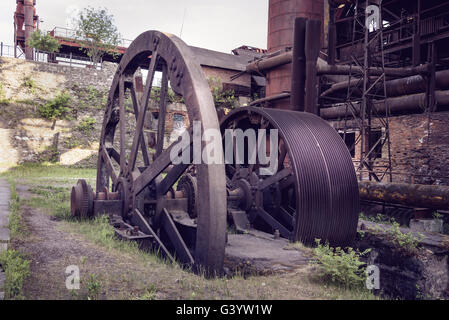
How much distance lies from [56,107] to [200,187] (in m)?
19.4

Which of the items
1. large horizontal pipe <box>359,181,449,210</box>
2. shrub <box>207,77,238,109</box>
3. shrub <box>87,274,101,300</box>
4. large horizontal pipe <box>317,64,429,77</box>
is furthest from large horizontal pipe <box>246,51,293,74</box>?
shrub <box>87,274,101,300</box>

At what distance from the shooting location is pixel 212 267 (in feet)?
12.3

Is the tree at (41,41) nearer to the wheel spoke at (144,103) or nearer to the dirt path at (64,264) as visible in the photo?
the dirt path at (64,264)

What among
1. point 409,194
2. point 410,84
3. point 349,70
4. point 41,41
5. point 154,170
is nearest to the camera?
point 154,170

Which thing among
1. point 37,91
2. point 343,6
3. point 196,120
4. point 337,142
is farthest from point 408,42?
point 37,91

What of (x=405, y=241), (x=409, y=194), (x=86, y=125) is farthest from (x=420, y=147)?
(x=86, y=125)

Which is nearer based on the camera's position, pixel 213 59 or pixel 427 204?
pixel 427 204

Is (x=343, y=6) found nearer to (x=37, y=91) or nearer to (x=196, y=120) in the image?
(x=37, y=91)

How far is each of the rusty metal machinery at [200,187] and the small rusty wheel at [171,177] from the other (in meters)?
0.01

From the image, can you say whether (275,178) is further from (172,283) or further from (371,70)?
(371,70)

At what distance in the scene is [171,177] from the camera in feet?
15.3

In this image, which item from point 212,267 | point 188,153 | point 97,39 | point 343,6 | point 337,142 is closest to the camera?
point 212,267

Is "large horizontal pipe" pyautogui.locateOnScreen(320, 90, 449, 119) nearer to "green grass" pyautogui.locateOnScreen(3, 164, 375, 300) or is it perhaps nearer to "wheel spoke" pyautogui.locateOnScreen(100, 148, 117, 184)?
"wheel spoke" pyautogui.locateOnScreen(100, 148, 117, 184)
